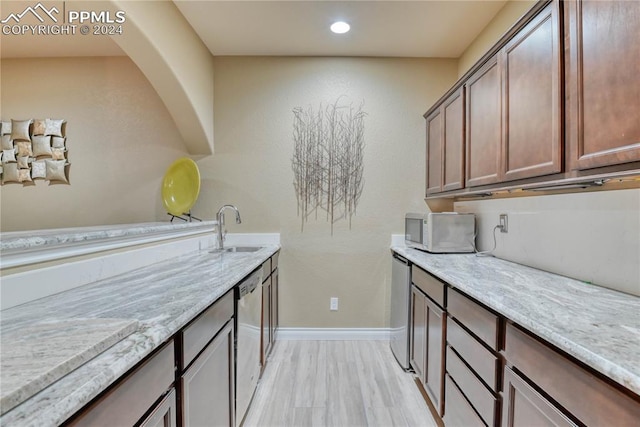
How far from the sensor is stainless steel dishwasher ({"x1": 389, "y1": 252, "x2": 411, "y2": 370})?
2271 millimetres

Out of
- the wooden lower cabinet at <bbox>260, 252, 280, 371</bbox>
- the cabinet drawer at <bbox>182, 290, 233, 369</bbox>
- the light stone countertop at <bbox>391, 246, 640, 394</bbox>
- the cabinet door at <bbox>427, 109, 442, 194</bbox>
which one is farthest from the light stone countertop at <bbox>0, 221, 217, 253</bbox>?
the cabinet door at <bbox>427, 109, 442, 194</bbox>

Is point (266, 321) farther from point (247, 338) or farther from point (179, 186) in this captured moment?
point (179, 186)

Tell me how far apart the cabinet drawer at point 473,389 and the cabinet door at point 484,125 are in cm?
101

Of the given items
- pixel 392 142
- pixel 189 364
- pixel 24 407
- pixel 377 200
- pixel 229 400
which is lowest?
pixel 229 400

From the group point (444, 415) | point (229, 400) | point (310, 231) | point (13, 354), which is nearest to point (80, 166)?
point (310, 231)

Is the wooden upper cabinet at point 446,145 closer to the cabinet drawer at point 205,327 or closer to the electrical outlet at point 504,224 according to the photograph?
the electrical outlet at point 504,224

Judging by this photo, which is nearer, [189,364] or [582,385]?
[582,385]

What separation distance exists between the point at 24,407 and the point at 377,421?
1.82 m

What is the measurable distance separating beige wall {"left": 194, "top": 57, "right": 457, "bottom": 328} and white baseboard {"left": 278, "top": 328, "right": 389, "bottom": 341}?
0.06m

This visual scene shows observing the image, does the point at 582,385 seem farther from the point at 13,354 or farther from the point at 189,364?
the point at 13,354

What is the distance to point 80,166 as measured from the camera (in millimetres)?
3000

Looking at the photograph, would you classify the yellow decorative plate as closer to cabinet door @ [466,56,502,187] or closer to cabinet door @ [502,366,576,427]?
cabinet door @ [466,56,502,187]

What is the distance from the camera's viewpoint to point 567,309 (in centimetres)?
102

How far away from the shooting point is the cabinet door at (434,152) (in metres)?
2.55
